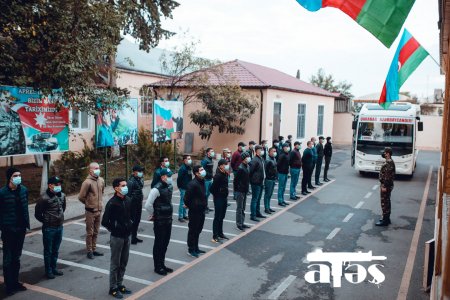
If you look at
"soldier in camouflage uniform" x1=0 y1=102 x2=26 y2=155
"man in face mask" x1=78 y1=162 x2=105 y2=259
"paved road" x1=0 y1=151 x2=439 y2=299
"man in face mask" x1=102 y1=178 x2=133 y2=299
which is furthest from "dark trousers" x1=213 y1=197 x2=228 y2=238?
"soldier in camouflage uniform" x1=0 y1=102 x2=26 y2=155

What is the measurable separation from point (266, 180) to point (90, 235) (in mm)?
5554

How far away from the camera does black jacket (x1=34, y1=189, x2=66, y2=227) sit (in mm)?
7414

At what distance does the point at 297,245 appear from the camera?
31.9 ft

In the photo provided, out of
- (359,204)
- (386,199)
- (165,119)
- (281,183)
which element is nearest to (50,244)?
(281,183)

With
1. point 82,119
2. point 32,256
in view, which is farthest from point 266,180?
point 82,119

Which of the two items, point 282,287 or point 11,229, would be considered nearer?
point 11,229

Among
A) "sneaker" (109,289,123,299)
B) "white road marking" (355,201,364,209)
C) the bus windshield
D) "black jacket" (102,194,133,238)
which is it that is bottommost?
"sneaker" (109,289,123,299)

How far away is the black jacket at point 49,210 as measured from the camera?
24.3ft

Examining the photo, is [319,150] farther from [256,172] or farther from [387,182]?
[256,172]

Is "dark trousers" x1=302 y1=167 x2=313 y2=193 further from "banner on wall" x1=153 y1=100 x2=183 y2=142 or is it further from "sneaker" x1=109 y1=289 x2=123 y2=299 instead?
"sneaker" x1=109 y1=289 x2=123 y2=299

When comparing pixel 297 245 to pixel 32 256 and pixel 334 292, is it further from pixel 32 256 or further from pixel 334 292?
pixel 32 256

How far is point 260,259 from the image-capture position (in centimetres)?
874

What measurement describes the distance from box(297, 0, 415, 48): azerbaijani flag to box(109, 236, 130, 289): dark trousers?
4.95 m

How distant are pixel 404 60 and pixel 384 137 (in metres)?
6.25
